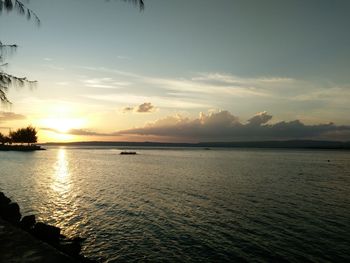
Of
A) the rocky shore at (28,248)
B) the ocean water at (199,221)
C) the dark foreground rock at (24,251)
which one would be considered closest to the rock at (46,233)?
the rocky shore at (28,248)

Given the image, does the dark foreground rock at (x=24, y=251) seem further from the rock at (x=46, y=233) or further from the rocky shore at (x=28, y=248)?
the rock at (x=46, y=233)

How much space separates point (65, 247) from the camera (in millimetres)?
20422

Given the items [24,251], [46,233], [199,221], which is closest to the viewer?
[24,251]

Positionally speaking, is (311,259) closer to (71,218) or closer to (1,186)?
(71,218)

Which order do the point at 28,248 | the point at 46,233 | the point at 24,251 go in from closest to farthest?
1. the point at 24,251
2. the point at 28,248
3. the point at 46,233

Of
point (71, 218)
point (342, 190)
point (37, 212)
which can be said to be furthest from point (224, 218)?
point (342, 190)

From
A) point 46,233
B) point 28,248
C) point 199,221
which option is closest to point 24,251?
point 28,248

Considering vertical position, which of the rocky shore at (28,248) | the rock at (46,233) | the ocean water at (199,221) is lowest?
the ocean water at (199,221)

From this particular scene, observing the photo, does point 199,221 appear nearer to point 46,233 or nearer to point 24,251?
point 46,233

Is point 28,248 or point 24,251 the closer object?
point 24,251

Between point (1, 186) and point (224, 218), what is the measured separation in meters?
43.2

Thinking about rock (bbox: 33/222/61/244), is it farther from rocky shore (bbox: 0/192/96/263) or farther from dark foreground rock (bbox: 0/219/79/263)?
dark foreground rock (bbox: 0/219/79/263)

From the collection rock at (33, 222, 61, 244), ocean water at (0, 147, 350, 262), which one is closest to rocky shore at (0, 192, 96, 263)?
rock at (33, 222, 61, 244)

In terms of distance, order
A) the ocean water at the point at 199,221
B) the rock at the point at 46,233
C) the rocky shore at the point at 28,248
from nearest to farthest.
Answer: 1. the rocky shore at the point at 28,248
2. the ocean water at the point at 199,221
3. the rock at the point at 46,233
